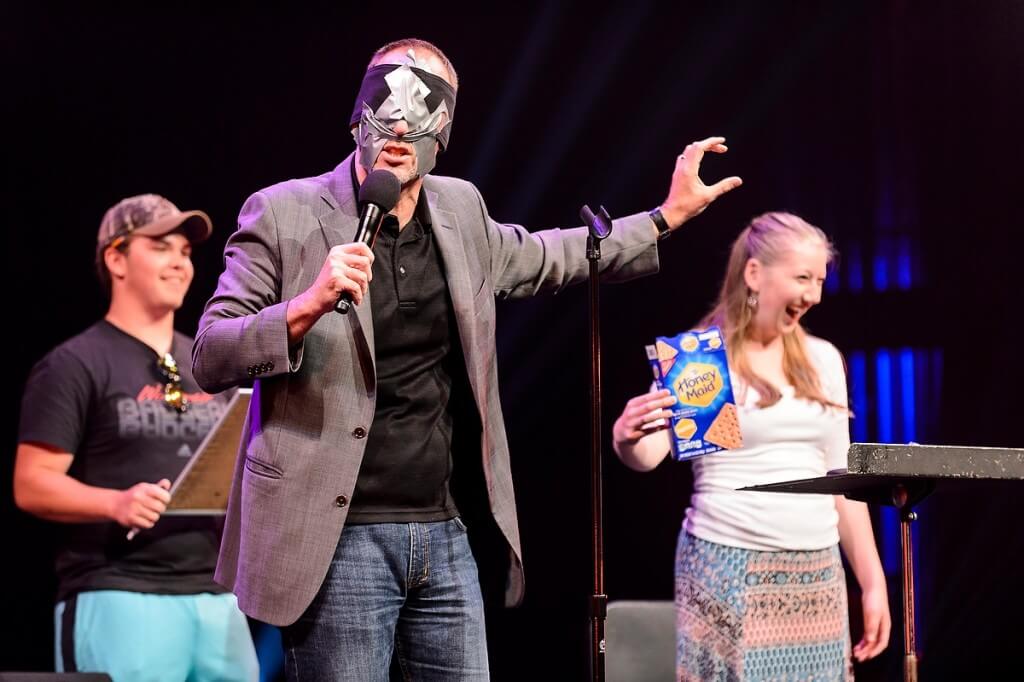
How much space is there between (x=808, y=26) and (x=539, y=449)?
5.81 ft

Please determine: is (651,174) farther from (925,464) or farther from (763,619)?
(925,464)

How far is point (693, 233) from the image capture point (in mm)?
4027

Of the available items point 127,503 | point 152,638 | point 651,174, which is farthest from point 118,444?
point 651,174

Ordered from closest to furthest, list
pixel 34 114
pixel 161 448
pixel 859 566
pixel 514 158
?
pixel 859 566, pixel 161 448, pixel 34 114, pixel 514 158

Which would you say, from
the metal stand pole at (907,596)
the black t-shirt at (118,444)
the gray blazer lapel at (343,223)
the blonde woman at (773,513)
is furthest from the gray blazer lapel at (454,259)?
the black t-shirt at (118,444)

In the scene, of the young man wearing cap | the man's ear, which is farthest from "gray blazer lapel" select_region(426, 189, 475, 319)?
the man's ear

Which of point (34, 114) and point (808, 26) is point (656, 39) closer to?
point (808, 26)

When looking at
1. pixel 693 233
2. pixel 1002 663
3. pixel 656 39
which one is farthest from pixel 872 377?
pixel 656 39

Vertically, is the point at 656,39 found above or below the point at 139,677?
above

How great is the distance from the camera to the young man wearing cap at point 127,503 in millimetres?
2842

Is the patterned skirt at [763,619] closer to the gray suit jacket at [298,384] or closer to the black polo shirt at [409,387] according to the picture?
the gray suit jacket at [298,384]

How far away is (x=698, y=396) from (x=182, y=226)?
1.64m

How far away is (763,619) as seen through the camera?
8.41 feet

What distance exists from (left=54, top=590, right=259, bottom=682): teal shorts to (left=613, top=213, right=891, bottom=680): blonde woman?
3.80 feet
